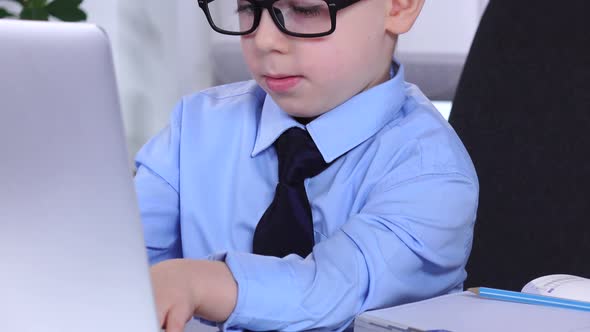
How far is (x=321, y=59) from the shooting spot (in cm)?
100

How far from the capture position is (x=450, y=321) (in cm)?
75

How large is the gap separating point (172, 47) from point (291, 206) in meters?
1.73

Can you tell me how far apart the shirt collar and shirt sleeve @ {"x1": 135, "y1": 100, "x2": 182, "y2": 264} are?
13 centimetres

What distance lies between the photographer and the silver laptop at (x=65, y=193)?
50 centimetres

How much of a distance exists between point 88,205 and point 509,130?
909 millimetres

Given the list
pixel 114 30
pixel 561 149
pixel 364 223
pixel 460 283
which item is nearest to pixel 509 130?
pixel 561 149

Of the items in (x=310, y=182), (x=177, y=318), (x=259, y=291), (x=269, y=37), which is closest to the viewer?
(x=177, y=318)

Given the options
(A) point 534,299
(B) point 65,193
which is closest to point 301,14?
(A) point 534,299

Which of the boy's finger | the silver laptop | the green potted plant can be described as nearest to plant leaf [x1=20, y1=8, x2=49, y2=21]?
the green potted plant

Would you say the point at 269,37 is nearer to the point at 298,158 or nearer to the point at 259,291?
the point at 298,158

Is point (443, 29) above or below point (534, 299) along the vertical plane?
below

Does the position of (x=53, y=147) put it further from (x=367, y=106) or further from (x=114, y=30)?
(x=114, y=30)

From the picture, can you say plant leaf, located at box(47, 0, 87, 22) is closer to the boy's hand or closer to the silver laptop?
the boy's hand

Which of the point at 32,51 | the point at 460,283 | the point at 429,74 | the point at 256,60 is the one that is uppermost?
the point at 32,51
